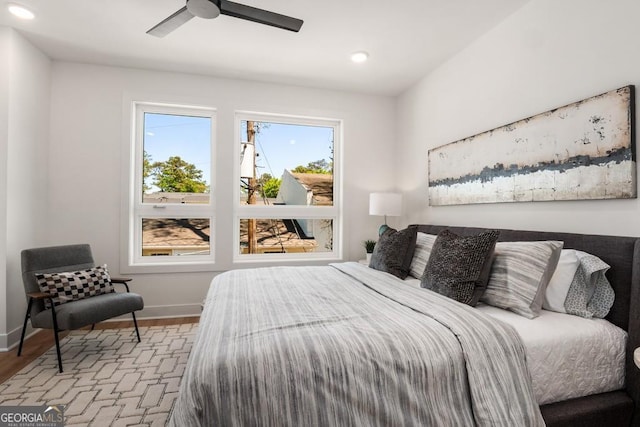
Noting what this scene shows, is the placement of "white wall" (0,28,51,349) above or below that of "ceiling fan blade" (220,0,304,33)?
below

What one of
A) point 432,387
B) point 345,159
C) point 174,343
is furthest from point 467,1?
point 174,343

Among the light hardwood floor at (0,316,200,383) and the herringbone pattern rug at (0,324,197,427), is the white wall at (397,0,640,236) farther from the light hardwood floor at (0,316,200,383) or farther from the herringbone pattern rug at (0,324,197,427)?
the light hardwood floor at (0,316,200,383)

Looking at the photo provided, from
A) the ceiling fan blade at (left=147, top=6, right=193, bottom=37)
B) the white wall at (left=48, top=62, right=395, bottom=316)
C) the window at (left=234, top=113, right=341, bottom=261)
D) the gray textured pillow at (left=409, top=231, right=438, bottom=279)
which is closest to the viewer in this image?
the ceiling fan blade at (left=147, top=6, right=193, bottom=37)

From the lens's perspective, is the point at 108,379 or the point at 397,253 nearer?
the point at 108,379

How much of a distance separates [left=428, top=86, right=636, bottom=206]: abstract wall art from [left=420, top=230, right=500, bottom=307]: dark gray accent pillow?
63cm

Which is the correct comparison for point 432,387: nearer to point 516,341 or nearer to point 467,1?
point 516,341

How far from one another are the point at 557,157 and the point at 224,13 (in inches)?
92.1

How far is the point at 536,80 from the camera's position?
2248mm

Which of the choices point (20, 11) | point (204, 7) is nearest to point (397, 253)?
point (204, 7)

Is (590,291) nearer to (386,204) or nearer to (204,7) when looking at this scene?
(386,204)

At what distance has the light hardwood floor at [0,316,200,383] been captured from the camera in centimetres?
236

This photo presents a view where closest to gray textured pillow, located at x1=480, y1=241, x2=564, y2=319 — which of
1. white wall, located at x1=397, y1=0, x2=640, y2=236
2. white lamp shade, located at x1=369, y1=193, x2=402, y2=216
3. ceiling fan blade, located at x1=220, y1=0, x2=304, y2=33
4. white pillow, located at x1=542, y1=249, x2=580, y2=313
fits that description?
white pillow, located at x1=542, y1=249, x2=580, y2=313

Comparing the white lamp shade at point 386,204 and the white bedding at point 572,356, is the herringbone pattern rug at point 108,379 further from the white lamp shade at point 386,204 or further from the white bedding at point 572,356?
the white lamp shade at point 386,204

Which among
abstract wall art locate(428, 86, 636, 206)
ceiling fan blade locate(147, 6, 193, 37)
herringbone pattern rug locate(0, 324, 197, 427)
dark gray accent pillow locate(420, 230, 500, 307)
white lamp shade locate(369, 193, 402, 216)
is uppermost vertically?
ceiling fan blade locate(147, 6, 193, 37)
